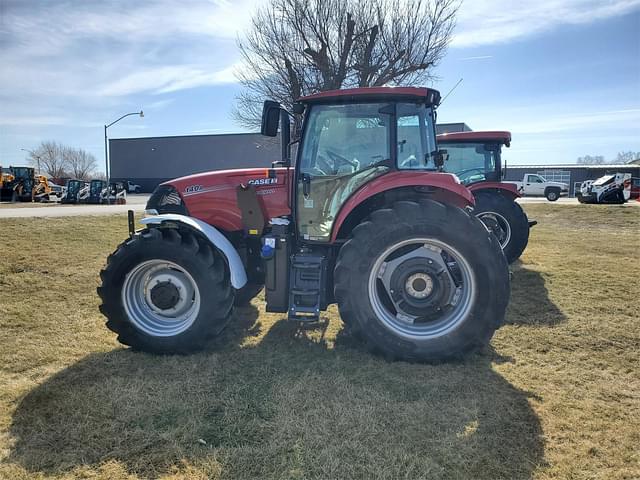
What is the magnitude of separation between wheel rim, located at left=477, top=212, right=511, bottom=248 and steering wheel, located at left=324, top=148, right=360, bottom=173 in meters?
4.75

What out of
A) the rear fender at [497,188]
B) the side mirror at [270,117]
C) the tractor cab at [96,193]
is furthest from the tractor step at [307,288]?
the tractor cab at [96,193]

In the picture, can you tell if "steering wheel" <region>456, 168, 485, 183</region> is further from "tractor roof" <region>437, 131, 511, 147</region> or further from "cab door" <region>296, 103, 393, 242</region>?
"cab door" <region>296, 103, 393, 242</region>

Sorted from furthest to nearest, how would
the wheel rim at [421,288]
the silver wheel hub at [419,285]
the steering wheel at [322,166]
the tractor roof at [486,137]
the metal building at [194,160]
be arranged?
the metal building at [194,160] < the tractor roof at [486,137] < the steering wheel at [322,166] < the silver wheel hub at [419,285] < the wheel rim at [421,288]

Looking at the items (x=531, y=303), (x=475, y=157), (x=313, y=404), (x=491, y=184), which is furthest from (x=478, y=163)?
(x=313, y=404)

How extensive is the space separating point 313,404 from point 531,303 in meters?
3.68

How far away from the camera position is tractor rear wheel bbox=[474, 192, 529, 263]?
26.0 ft

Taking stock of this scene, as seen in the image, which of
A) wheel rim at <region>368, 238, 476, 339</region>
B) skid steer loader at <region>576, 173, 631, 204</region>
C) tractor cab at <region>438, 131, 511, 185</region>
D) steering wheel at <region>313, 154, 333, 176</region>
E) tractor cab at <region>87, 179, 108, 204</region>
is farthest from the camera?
tractor cab at <region>87, 179, 108, 204</region>

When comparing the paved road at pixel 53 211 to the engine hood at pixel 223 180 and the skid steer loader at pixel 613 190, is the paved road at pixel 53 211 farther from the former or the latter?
the skid steer loader at pixel 613 190

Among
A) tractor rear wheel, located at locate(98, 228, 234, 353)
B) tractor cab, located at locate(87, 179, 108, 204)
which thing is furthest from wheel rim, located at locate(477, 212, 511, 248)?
tractor cab, located at locate(87, 179, 108, 204)

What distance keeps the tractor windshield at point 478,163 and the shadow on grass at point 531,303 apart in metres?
2.51

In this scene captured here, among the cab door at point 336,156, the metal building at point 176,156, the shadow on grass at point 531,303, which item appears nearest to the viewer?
the cab door at point 336,156

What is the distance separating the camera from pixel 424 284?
3748mm

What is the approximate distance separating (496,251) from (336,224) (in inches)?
53.5

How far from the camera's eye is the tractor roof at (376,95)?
383cm
